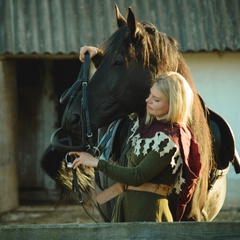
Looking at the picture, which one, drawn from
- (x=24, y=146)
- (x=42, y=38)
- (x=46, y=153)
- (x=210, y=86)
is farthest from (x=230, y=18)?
(x=46, y=153)

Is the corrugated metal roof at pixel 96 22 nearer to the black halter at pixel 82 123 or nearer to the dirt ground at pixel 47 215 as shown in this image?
the dirt ground at pixel 47 215

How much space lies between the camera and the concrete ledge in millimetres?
3455

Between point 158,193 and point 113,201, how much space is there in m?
1.18

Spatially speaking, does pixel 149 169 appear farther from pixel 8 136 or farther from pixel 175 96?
pixel 8 136

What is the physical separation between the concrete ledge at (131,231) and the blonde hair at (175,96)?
688 mm

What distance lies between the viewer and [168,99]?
13.1ft

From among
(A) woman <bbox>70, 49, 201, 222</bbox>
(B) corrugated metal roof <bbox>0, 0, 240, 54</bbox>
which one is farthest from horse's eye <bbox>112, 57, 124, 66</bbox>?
(B) corrugated metal roof <bbox>0, 0, 240, 54</bbox>

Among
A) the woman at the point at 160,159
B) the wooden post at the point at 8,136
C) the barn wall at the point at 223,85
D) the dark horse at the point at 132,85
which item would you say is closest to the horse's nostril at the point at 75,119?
the dark horse at the point at 132,85

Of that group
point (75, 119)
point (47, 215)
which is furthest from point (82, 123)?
point (47, 215)

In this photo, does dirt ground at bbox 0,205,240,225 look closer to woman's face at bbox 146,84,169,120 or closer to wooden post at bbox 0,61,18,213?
wooden post at bbox 0,61,18,213

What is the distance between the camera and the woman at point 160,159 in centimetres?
395

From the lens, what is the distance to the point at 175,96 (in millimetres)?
3969

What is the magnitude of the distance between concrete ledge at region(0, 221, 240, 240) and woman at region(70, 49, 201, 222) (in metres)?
0.50

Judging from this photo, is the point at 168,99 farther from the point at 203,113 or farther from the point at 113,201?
the point at 113,201
